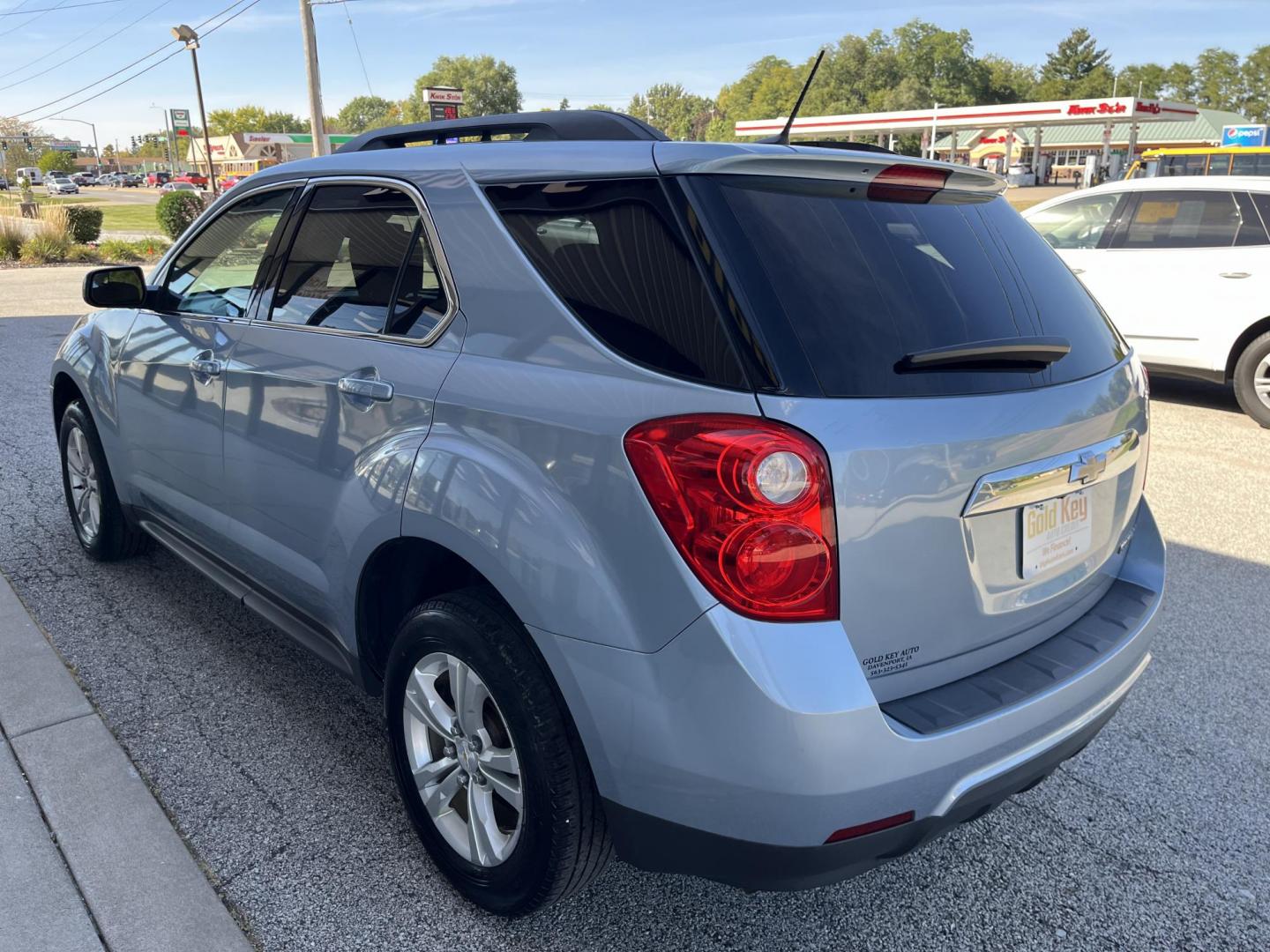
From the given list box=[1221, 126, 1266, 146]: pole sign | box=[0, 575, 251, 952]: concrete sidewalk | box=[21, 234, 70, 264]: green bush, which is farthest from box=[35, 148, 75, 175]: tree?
box=[0, 575, 251, 952]: concrete sidewalk

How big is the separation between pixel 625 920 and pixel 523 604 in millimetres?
948

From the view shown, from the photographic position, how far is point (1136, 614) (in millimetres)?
2494

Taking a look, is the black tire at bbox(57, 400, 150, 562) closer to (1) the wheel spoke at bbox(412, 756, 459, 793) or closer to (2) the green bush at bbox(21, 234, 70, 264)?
(1) the wheel spoke at bbox(412, 756, 459, 793)

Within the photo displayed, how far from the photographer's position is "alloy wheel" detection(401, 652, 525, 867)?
2287 mm

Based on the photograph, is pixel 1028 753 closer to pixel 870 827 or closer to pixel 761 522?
pixel 870 827

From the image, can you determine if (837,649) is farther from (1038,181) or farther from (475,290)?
(1038,181)

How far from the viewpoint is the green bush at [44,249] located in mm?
22797

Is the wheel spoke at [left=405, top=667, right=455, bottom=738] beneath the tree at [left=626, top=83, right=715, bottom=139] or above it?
beneath

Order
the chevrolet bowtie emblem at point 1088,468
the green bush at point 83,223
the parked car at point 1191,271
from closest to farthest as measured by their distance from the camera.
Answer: the chevrolet bowtie emblem at point 1088,468 → the parked car at point 1191,271 → the green bush at point 83,223

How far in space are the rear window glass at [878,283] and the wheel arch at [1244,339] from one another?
6.16m

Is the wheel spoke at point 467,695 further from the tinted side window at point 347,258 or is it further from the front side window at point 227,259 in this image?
the front side window at point 227,259

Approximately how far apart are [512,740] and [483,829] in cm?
36

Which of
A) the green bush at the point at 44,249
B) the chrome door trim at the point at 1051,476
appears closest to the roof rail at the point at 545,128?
the chrome door trim at the point at 1051,476

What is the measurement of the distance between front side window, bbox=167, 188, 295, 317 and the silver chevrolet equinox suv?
1.83ft
